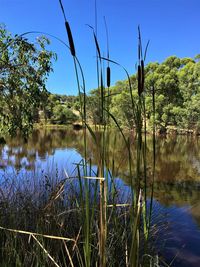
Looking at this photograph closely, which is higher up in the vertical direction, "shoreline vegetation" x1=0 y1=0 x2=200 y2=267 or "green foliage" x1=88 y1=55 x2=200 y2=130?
"green foliage" x1=88 y1=55 x2=200 y2=130

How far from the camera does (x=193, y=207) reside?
26.8 feet

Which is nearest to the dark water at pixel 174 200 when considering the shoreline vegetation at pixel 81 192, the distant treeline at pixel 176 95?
the shoreline vegetation at pixel 81 192

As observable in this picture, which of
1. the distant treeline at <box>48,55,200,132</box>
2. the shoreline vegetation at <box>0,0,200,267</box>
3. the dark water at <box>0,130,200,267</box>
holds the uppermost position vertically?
the distant treeline at <box>48,55,200,132</box>

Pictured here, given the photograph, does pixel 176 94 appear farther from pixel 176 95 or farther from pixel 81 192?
pixel 81 192

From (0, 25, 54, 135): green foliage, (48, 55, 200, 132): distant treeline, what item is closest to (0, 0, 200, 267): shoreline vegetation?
(0, 25, 54, 135): green foliage

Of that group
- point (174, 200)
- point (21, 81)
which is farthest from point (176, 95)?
point (21, 81)

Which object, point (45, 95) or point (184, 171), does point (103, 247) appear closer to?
point (45, 95)

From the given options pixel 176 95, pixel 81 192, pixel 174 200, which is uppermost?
pixel 176 95

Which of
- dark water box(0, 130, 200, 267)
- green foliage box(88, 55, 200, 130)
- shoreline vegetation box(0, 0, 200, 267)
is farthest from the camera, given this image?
green foliage box(88, 55, 200, 130)

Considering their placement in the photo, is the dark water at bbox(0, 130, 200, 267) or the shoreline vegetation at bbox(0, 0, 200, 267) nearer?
the shoreline vegetation at bbox(0, 0, 200, 267)

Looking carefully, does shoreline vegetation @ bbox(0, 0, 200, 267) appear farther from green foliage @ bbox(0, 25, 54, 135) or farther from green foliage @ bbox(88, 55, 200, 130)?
green foliage @ bbox(88, 55, 200, 130)

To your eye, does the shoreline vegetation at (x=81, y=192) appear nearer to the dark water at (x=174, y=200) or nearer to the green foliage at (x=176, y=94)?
the dark water at (x=174, y=200)

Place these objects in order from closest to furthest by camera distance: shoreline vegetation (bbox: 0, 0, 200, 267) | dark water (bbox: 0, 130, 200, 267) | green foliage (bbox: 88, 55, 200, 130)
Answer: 1. shoreline vegetation (bbox: 0, 0, 200, 267)
2. dark water (bbox: 0, 130, 200, 267)
3. green foliage (bbox: 88, 55, 200, 130)

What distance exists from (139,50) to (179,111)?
125 feet
